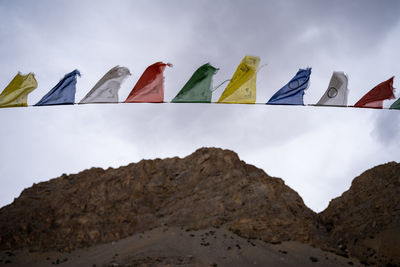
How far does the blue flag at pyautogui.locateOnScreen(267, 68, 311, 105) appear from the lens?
1374cm

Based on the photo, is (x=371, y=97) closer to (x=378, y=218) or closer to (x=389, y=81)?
(x=389, y=81)

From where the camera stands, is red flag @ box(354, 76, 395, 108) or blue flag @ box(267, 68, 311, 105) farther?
red flag @ box(354, 76, 395, 108)

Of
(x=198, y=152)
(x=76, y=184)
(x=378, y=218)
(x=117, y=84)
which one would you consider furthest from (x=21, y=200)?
(x=378, y=218)

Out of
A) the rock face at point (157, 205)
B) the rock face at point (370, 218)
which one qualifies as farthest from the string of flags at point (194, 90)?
the rock face at point (157, 205)

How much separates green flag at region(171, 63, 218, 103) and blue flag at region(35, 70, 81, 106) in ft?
15.0

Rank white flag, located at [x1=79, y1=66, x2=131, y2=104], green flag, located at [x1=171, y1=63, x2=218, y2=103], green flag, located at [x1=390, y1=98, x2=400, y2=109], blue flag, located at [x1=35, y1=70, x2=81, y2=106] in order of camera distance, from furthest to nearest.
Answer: green flag, located at [x1=390, y1=98, x2=400, y2=109] → blue flag, located at [x1=35, y1=70, x2=81, y2=106] → green flag, located at [x1=171, y1=63, x2=218, y2=103] → white flag, located at [x1=79, y1=66, x2=131, y2=104]

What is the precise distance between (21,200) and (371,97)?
49981mm

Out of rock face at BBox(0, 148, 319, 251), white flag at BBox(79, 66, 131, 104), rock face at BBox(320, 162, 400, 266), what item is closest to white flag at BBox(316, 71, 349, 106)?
white flag at BBox(79, 66, 131, 104)

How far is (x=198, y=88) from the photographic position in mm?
13641

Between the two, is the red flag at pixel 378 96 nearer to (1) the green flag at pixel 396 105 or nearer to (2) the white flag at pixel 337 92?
(1) the green flag at pixel 396 105

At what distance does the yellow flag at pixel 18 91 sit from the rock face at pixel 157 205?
2761cm

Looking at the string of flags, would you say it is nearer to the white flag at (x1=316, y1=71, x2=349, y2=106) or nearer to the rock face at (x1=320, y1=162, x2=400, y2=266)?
the white flag at (x1=316, y1=71, x2=349, y2=106)

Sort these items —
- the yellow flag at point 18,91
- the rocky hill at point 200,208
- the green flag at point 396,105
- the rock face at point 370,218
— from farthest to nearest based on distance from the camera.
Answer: the rocky hill at point 200,208, the rock face at point 370,218, the green flag at point 396,105, the yellow flag at point 18,91

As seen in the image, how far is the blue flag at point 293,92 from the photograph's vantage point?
45.1ft
